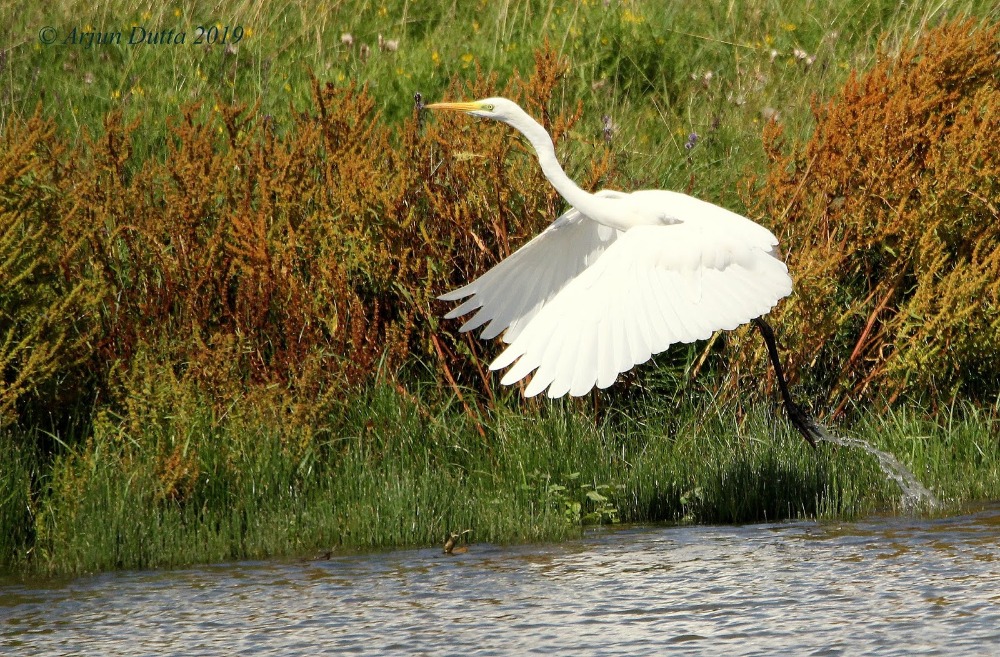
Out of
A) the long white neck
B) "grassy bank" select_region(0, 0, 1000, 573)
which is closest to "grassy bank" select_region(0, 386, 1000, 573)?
"grassy bank" select_region(0, 0, 1000, 573)

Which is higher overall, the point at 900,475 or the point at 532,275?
the point at 532,275

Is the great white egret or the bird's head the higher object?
the bird's head

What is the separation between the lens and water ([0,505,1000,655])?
415cm

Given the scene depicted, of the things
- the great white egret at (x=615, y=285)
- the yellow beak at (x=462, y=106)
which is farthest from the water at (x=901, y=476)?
the yellow beak at (x=462, y=106)

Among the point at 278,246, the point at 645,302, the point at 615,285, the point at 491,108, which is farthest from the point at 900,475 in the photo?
the point at 278,246

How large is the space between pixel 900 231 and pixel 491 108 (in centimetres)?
208

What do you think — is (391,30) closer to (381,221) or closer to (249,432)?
(381,221)

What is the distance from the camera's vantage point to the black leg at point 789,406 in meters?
6.13

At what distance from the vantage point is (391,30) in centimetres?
1061

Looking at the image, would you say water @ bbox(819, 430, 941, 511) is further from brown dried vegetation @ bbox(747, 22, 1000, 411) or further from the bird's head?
the bird's head

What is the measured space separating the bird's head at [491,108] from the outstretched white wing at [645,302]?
2.46 feet

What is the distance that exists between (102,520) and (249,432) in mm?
760

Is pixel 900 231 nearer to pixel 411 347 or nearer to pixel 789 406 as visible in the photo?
pixel 789 406

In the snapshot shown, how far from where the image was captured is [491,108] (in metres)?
6.11
